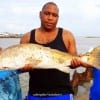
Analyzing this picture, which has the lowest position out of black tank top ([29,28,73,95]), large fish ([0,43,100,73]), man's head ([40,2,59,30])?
black tank top ([29,28,73,95])

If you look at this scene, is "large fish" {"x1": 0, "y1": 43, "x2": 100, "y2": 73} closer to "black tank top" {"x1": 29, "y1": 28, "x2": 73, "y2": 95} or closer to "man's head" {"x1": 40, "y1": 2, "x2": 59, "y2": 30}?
"black tank top" {"x1": 29, "y1": 28, "x2": 73, "y2": 95}

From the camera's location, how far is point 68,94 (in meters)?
6.07

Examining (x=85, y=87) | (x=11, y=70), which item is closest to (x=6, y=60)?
(x=11, y=70)

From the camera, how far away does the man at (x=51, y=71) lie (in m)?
6.04

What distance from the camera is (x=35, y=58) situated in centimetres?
576

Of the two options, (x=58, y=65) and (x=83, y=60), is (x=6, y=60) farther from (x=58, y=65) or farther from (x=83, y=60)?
(x=83, y=60)

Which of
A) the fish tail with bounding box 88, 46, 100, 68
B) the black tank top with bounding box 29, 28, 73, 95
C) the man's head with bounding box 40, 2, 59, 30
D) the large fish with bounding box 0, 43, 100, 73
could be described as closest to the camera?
the fish tail with bounding box 88, 46, 100, 68

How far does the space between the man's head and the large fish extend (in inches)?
20.3

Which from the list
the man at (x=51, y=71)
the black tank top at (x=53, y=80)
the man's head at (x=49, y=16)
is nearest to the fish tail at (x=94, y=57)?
the man at (x=51, y=71)

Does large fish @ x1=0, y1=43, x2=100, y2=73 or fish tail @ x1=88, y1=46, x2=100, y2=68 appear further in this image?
large fish @ x1=0, y1=43, x2=100, y2=73

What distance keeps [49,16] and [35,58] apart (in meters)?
0.79

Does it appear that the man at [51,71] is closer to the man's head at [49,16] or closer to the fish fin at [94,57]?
the man's head at [49,16]

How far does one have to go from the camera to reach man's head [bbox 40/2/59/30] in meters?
6.14

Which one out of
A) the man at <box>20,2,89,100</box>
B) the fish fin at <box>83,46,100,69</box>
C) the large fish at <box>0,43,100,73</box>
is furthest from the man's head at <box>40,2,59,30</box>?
the fish fin at <box>83,46,100,69</box>
